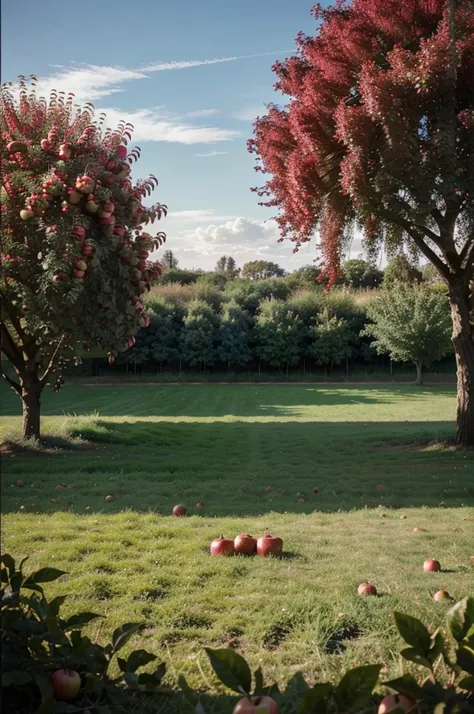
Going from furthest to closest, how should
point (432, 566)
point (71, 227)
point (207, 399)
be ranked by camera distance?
1. point (207, 399)
2. point (71, 227)
3. point (432, 566)

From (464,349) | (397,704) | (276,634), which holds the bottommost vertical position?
(276,634)

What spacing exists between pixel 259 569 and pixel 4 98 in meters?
6.97

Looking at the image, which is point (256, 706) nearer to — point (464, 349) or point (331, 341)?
point (464, 349)

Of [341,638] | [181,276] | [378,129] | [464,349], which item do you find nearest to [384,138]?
[378,129]

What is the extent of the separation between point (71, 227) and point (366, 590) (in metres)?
4.54

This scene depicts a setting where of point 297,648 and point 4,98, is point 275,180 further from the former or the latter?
→ point 297,648

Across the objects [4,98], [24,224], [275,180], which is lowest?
[24,224]

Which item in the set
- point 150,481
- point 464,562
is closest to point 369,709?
point 464,562

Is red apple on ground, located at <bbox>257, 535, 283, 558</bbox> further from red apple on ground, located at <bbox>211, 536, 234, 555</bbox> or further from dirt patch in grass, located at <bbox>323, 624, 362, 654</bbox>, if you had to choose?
dirt patch in grass, located at <bbox>323, 624, 362, 654</bbox>

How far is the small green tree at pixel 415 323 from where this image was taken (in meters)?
30.0

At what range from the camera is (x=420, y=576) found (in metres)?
3.71

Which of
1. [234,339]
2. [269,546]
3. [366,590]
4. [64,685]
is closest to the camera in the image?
[64,685]

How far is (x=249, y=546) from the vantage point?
13.6 ft

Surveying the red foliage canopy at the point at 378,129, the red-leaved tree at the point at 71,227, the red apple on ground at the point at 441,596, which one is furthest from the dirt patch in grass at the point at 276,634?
the red foliage canopy at the point at 378,129
